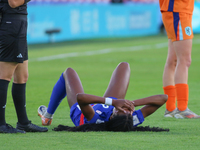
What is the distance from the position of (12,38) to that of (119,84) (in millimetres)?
1364

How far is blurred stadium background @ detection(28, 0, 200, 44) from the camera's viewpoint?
21141mm

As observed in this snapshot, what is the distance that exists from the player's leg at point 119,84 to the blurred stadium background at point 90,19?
15380 millimetres

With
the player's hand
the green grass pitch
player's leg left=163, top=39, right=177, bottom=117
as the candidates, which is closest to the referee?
the green grass pitch

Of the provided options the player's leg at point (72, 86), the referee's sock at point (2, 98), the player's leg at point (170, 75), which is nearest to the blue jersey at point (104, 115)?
the player's leg at point (72, 86)

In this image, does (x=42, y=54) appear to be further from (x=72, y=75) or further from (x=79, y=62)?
(x=72, y=75)

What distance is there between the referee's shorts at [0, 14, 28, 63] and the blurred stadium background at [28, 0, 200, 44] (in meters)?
15.8

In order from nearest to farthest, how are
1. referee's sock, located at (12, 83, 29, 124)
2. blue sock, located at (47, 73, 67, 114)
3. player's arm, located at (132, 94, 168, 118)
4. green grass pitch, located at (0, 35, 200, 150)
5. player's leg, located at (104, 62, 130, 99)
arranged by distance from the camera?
green grass pitch, located at (0, 35, 200, 150) < player's arm, located at (132, 94, 168, 118) < referee's sock, located at (12, 83, 29, 124) < player's leg, located at (104, 62, 130, 99) < blue sock, located at (47, 73, 67, 114)

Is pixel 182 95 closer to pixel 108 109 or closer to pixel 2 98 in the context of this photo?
pixel 108 109

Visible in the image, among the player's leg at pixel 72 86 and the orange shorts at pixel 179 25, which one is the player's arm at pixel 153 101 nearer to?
the player's leg at pixel 72 86

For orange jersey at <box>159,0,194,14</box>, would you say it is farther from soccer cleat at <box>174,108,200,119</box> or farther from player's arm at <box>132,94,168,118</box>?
player's arm at <box>132,94,168,118</box>

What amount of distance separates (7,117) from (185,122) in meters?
2.22

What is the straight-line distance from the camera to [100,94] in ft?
25.7

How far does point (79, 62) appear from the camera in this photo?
13773 mm

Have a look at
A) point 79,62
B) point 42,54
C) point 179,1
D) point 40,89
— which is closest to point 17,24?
point 179,1
